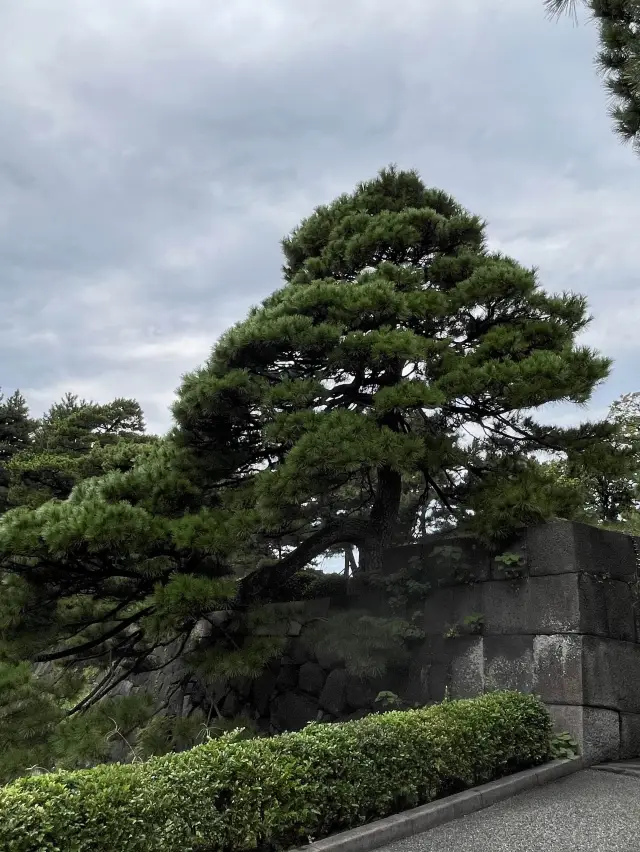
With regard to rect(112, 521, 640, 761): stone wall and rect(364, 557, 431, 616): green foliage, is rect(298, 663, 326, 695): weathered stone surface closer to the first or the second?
rect(112, 521, 640, 761): stone wall

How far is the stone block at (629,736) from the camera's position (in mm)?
5277

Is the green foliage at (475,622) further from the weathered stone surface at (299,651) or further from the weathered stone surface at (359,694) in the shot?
the weathered stone surface at (299,651)

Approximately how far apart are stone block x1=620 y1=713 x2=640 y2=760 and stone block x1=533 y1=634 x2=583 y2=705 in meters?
0.60

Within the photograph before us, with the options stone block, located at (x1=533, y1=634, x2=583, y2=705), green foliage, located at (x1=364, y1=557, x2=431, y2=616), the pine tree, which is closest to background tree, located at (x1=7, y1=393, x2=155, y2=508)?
the pine tree

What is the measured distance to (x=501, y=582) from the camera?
5715 mm

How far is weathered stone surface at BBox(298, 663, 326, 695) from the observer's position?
6562mm

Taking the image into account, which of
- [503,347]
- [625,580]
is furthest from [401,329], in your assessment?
[625,580]

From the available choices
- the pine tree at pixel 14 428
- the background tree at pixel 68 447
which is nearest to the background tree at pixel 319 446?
the background tree at pixel 68 447

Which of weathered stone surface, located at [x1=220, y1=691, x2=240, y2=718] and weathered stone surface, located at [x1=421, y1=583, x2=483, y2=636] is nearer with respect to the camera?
weathered stone surface, located at [x1=421, y1=583, x2=483, y2=636]

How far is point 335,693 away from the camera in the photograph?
20.8 feet

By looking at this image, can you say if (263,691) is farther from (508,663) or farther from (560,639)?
(560,639)

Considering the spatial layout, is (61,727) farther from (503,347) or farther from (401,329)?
(503,347)

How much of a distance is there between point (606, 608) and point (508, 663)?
2.96ft

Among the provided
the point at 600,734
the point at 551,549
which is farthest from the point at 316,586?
the point at 600,734
